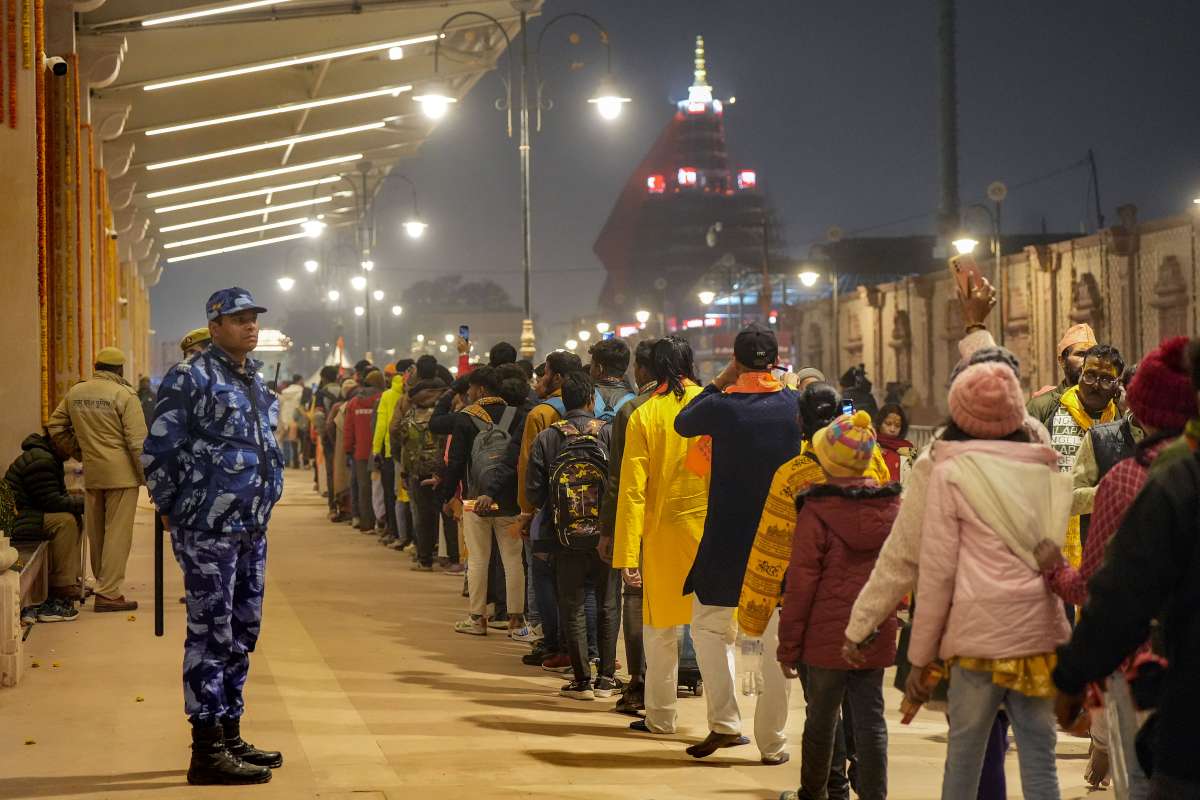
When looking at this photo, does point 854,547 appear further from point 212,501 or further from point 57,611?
point 57,611

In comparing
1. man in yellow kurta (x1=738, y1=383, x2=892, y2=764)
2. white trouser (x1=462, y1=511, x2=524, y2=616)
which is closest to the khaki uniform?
white trouser (x1=462, y1=511, x2=524, y2=616)

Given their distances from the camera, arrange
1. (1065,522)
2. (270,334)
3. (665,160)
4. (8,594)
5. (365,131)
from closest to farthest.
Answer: (1065,522)
(8,594)
(270,334)
(365,131)
(665,160)

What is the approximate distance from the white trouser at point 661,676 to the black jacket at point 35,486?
5.73 m

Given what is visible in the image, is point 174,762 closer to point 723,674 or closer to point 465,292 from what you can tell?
point 723,674

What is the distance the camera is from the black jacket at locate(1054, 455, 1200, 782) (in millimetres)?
3404

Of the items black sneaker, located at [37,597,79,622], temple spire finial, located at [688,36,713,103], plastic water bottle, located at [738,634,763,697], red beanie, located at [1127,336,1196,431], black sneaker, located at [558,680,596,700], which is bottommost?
black sneaker, located at [558,680,596,700]

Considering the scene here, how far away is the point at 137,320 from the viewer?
140ft

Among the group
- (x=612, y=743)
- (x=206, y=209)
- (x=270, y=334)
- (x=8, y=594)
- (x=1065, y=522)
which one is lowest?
(x=612, y=743)

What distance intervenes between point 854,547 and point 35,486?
25.9ft

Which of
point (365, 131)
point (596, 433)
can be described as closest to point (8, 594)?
point (596, 433)

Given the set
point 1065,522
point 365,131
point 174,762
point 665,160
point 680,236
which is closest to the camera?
point 1065,522

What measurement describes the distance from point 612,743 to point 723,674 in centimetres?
78

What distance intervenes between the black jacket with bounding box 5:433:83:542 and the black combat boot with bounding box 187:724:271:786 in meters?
5.41

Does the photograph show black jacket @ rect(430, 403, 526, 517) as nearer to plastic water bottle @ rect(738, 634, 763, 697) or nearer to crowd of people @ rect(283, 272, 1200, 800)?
crowd of people @ rect(283, 272, 1200, 800)
